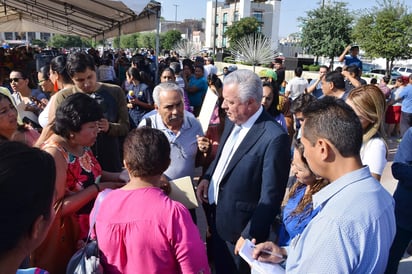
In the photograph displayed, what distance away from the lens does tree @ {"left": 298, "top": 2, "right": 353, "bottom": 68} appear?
21.2 metres

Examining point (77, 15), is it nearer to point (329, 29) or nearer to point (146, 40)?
point (329, 29)

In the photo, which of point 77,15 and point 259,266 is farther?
point 77,15

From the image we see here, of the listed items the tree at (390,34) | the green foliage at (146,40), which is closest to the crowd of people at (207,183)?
the tree at (390,34)

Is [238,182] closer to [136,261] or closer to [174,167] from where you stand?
[174,167]

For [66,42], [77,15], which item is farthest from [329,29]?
[66,42]

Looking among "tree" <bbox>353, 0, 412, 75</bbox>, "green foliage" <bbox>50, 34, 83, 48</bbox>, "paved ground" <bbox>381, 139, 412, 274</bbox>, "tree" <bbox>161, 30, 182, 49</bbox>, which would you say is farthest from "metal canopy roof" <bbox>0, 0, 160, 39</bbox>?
"green foliage" <bbox>50, 34, 83, 48</bbox>

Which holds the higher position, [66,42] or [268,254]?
[66,42]

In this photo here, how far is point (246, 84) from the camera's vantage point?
2135mm

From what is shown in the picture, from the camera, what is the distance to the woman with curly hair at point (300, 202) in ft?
6.69

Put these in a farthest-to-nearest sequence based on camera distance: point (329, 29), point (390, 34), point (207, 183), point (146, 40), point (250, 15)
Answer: point (250, 15) < point (146, 40) < point (329, 29) < point (390, 34) < point (207, 183)

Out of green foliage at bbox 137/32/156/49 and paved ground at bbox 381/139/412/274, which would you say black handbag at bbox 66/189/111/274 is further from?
green foliage at bbox 137/32/156/49

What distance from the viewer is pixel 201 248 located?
153 centimetres

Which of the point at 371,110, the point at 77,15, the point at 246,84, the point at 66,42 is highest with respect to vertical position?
Result: the point at 66,42

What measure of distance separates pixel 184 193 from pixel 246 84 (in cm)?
79
